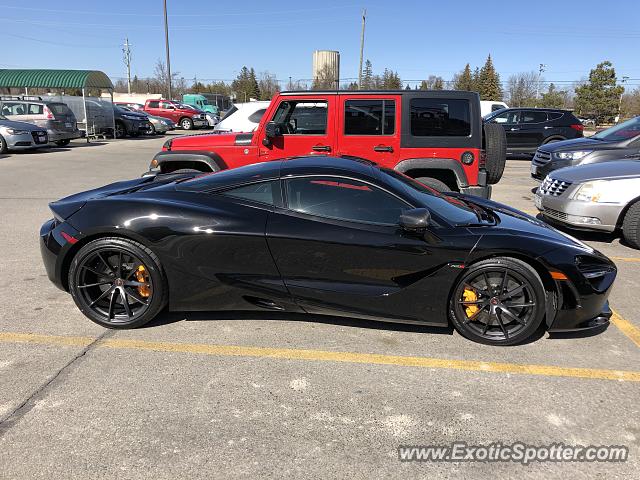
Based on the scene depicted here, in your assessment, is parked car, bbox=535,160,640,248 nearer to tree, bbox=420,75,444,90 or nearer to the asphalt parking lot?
the asphalt parking lot

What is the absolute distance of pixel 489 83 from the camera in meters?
65.6

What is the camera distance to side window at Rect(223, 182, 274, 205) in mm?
3502

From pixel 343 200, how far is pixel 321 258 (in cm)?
48

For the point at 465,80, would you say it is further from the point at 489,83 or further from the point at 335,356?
the point at 335,356

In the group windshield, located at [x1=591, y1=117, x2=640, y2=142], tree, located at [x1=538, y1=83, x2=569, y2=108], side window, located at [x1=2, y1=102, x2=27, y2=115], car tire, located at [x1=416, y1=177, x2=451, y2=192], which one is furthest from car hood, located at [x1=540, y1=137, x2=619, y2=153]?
tree, located at [x1=538, y1=83, x2=569, y2=108]

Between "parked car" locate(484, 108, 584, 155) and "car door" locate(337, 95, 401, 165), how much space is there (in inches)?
408

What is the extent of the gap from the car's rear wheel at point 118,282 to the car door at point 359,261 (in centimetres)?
95

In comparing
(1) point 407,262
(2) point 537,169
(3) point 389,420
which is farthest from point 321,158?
(2) point 537,169

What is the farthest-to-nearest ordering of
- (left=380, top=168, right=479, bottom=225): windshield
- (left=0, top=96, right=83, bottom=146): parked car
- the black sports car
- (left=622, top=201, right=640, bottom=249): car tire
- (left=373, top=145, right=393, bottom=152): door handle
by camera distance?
(left=0, top=96, right=83, bottom=146): parked car → (left=373, top=145, right=393, bottom=152): door handle → (left=622, top=201, right=640, bottom=249): car tire → (left=380, top=168, right=479, bottom=225): windshield → the black sports car

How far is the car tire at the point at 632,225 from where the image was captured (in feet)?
18.6

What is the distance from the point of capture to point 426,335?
355 centimetres

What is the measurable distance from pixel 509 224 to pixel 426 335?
1.06 m

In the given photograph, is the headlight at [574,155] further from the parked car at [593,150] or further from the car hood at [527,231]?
the car hood at [527,231]

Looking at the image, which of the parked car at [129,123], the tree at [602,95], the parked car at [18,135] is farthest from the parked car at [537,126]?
the tree at [602,95]
